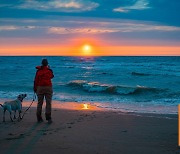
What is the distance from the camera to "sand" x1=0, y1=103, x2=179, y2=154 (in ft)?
17.7

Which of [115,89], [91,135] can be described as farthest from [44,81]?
[115,89]

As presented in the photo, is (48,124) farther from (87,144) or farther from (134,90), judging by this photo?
(134,90)

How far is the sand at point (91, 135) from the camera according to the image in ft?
17.7

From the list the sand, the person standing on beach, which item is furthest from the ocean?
the person standing on beach

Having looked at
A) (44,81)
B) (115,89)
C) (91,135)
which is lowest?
(115,89)

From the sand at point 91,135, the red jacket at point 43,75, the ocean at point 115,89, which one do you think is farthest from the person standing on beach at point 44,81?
the ocean at point 115,89

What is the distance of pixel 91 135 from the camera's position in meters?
6.46

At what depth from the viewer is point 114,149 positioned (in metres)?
5.38

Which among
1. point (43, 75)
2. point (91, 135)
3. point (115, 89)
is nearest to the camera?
point (91, 135)

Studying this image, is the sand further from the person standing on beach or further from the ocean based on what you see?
the ocean

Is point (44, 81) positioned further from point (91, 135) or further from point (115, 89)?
point (115, 89)

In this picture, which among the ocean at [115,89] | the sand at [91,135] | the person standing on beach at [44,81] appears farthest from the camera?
the ocean at [115,89]

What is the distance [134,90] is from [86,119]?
38.1ft

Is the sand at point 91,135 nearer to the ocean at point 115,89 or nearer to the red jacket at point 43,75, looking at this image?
the red jacket at point 43,75
